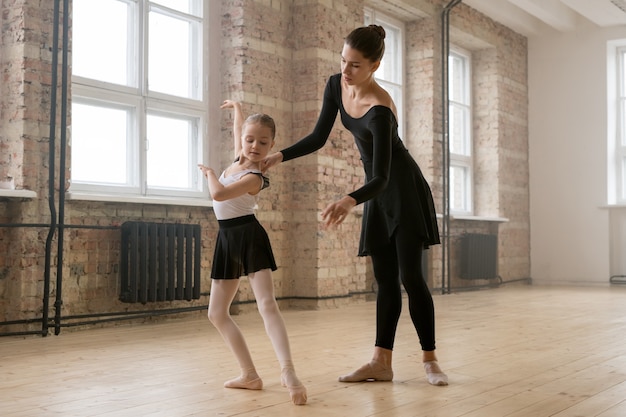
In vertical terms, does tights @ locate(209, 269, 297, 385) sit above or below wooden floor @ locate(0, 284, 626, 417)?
above

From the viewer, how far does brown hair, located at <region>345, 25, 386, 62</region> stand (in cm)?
312

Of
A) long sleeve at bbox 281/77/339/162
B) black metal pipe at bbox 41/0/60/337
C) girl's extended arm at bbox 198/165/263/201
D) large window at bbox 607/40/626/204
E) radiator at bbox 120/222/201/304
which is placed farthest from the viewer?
large window at bbox 607/40/626/204

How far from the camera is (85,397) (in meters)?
3.17

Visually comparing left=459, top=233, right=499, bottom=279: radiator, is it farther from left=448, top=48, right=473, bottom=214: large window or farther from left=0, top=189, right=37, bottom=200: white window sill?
left=0, top=189, right=37, bottom=200: white window sill

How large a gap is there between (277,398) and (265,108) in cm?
467

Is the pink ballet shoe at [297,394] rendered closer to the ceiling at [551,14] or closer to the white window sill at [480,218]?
the white window sill at [480,218]

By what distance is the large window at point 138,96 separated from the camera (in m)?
6.05

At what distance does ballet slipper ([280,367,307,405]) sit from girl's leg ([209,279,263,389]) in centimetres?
29

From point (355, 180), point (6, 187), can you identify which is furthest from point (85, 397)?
point (355, 180)

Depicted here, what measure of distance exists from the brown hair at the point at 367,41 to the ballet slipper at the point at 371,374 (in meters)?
1.38

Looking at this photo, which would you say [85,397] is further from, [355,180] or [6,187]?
[355,180]

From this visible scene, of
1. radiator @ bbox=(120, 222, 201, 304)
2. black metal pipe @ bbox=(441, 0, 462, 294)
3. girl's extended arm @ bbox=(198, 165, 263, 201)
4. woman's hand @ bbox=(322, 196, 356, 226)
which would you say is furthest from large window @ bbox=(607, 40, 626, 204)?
woman's hand @ bbox=(322, 196, 356, 226)

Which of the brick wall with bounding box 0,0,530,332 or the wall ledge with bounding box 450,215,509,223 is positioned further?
the wall ledge with bounding box 450,215,509,223

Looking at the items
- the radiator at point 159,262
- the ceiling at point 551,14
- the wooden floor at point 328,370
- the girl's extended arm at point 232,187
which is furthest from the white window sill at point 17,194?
the ceiling at point 551,14
